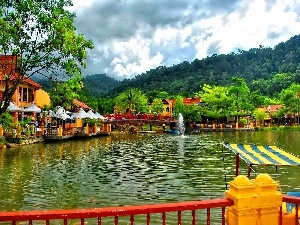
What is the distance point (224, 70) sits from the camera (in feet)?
547

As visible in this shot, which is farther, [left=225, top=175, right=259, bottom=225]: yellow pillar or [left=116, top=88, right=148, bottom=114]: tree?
[left=116, top=88, right=148, bottom=114]: tree

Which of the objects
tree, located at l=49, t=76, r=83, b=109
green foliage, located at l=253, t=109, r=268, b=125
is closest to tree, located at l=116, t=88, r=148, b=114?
green foliage, located at l=253, t=109, r=268, b=125

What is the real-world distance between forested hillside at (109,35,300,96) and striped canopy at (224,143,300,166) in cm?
11600

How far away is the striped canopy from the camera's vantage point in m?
12.6

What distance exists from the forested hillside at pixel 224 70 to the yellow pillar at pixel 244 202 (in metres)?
126

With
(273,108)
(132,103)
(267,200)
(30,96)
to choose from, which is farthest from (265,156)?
(273,108)

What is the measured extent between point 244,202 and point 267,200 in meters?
0.39

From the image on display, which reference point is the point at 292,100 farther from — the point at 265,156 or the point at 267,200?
the point at 267,200

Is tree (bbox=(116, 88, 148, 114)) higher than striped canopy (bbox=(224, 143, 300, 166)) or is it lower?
higher

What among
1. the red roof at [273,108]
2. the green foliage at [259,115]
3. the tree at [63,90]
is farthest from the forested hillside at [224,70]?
the tree at [63,90]

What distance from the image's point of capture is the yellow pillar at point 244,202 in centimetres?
475

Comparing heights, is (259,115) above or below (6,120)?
above

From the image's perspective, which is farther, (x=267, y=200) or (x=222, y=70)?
(x=222, y=70)

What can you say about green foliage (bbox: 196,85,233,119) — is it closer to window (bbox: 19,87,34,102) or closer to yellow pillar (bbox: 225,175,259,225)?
window (bbox: 19,87,34,102)
